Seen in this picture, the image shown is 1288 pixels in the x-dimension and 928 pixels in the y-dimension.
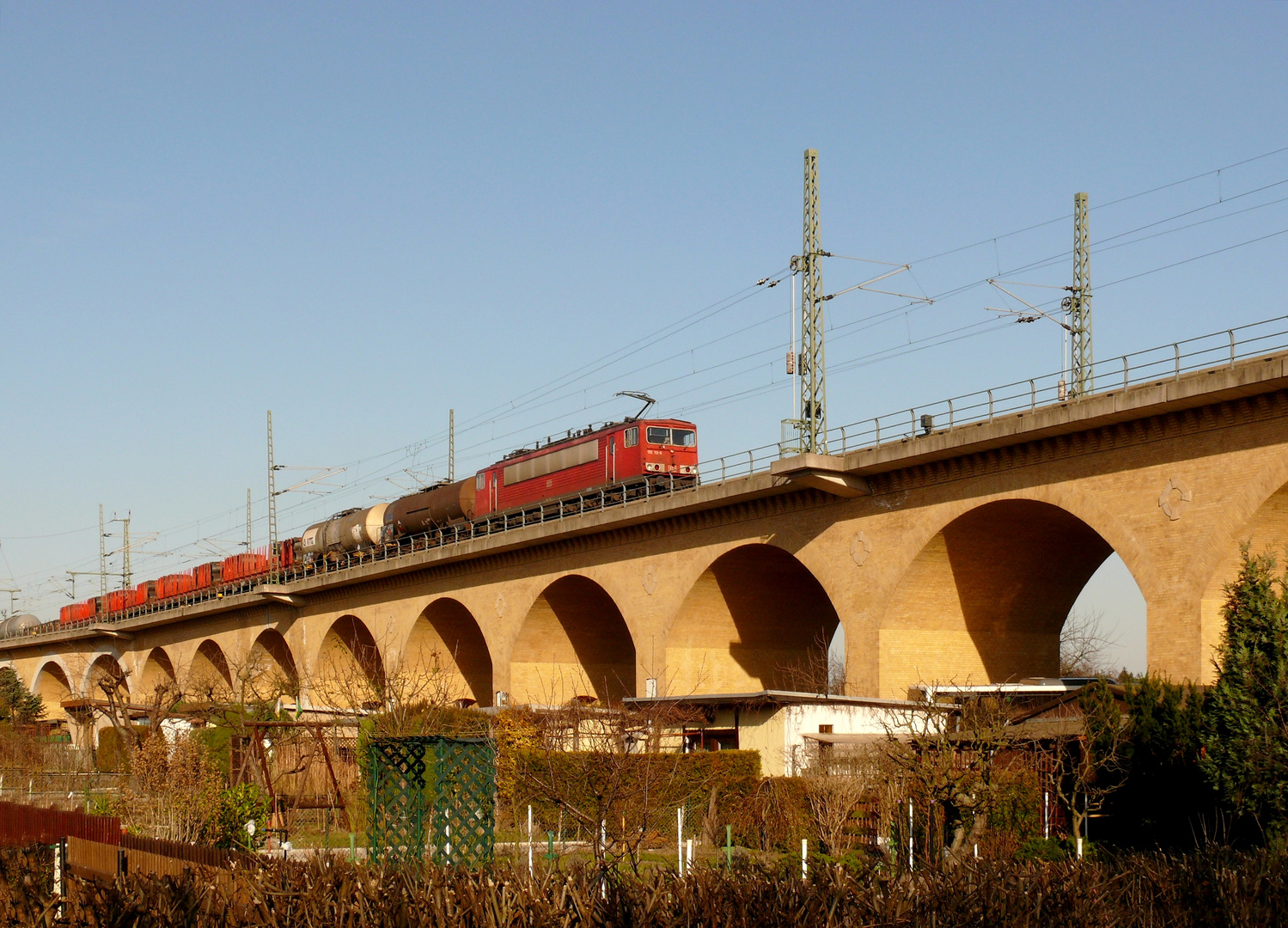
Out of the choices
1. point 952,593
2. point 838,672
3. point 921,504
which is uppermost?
point 921,504

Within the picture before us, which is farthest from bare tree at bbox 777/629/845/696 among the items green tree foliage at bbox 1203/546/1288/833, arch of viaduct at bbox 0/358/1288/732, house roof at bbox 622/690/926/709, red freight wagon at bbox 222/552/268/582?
red freight wagon at bbox 222/552/268/582

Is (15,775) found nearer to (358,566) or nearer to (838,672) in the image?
(358,566)

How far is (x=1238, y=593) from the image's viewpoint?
18828mm

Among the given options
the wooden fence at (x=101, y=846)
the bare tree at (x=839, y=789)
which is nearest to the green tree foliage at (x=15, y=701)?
the bare tree at (x=839, y=789)

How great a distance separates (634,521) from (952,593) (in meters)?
10.3

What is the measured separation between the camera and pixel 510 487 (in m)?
46.8

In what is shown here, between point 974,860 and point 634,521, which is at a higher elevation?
point 634,521

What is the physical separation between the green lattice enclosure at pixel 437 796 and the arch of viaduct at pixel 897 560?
13252 mm

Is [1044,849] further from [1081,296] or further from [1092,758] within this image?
[1081,296]

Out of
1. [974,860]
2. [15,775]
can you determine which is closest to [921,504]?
[974,860]

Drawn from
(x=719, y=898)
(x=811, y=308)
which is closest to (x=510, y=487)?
(x=811, y=308)

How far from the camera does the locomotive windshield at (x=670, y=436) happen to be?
3981cm

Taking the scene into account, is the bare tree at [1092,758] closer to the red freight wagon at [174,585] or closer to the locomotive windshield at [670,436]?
the locomotive windshield at [670,436]

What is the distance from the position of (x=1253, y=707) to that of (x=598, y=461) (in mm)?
25594
